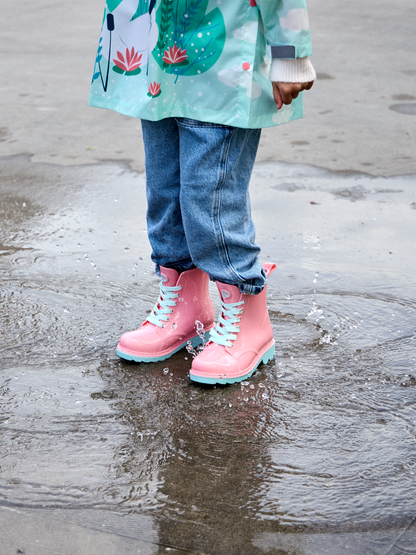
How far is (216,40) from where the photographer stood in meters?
1.62

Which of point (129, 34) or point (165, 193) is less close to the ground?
point (129, 34)

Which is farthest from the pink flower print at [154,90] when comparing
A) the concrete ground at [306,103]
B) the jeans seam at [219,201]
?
the concrete ground at [306,103]

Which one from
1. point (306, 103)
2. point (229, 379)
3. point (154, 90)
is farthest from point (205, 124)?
point (306, 103)

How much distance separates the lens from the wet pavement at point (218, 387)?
137 cm

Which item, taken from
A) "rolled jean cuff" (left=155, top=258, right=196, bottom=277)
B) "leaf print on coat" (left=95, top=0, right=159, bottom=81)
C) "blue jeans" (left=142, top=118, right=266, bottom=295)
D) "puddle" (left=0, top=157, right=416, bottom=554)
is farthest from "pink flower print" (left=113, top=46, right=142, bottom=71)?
"puddle" (left=0, top=157, right=416, bottom=554)

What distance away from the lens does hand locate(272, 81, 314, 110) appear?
5.39ft

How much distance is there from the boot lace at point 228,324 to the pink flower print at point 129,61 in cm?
72

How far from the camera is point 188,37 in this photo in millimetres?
1644

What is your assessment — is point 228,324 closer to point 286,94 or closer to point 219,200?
point 219,200

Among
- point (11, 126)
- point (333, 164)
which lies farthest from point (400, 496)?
point (11, 126)

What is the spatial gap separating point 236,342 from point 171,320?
0.79ft

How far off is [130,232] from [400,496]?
1.80 meters

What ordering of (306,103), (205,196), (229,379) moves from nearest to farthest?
(205,196) < (229,379) < (306,103)

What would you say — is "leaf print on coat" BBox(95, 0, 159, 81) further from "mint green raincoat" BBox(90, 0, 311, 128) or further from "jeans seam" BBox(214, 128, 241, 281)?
"jeans seam" BBox(214, 128, 241, 281)
